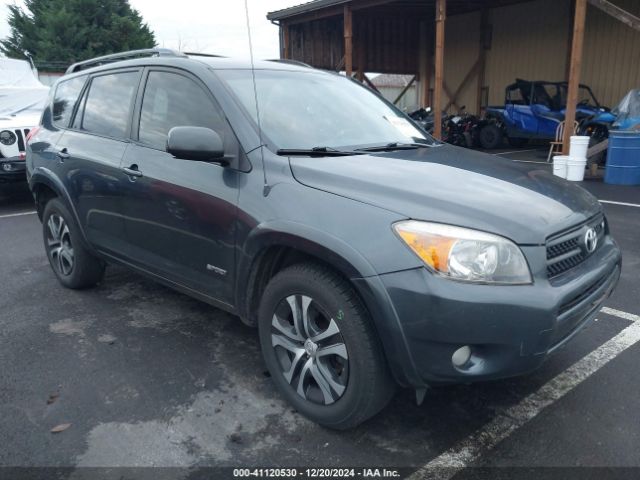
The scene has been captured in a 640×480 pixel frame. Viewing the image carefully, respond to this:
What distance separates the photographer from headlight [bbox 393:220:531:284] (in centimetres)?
213

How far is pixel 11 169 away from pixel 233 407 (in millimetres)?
6269

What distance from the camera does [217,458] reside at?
2373 millimetres

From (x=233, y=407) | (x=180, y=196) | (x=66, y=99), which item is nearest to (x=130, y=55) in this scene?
(x=66, y=99)

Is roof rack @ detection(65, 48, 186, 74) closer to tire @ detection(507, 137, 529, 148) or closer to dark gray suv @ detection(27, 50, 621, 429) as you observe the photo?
dark gray suv @ detection(27, 50, 621, 429)

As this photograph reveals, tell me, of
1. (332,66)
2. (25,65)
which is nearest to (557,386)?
(25,65)

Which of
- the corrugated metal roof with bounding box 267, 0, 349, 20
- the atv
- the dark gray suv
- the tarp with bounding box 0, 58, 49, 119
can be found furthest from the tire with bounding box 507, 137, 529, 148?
the dark gray suv

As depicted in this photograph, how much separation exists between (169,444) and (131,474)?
23 centimetres

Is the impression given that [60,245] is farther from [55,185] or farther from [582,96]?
[582,96]

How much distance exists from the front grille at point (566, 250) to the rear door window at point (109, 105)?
2.70m

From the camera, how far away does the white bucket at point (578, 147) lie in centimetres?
929

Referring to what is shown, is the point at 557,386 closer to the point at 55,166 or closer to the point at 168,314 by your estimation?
the point at 168,314

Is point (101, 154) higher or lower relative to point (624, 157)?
higher

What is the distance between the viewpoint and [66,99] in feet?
14.6

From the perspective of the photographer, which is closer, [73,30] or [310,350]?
[310,350]
